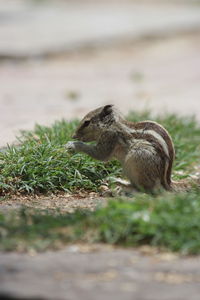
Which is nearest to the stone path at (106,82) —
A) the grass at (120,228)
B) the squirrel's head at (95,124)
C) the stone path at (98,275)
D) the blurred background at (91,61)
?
the blurred background at (91,61)

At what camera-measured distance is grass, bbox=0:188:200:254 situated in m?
4.92

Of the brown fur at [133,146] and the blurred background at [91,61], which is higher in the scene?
the blurred background at [91,61]

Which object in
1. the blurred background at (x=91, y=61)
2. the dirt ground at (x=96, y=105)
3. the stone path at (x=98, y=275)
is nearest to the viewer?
the stone path at (x=98, y=275)

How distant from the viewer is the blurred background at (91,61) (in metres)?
12.3

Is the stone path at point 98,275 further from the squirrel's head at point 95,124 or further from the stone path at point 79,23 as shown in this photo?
the stone path at point 79,23

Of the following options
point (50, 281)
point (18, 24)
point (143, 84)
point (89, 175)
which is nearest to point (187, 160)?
point (89, 175)

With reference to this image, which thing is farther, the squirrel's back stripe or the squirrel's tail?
the squirrel's tail

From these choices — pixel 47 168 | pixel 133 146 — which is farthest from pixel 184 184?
pixel 47 168

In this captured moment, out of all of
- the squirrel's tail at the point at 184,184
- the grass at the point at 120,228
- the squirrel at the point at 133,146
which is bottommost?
the squirrel's tail at the point at 184,184

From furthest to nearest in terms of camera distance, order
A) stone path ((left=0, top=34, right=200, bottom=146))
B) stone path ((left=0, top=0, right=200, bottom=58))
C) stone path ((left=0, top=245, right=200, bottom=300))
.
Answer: stone path ((left=0, top=0, right=200, bottom=58))
stone path ((left=0, top=34, right=200, bottom=146))
stone path ((left=0, top=245, right=200, bottom=300))

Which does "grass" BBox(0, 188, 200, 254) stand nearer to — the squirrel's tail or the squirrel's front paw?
the squirrel's tail

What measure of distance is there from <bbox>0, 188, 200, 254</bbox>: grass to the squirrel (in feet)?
4.18

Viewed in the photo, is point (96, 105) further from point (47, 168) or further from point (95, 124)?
point (47, 168)

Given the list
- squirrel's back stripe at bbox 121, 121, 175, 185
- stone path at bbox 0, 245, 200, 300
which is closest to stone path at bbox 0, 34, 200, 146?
squirrel's back stripe at bbox 121, 121, 175, 185
